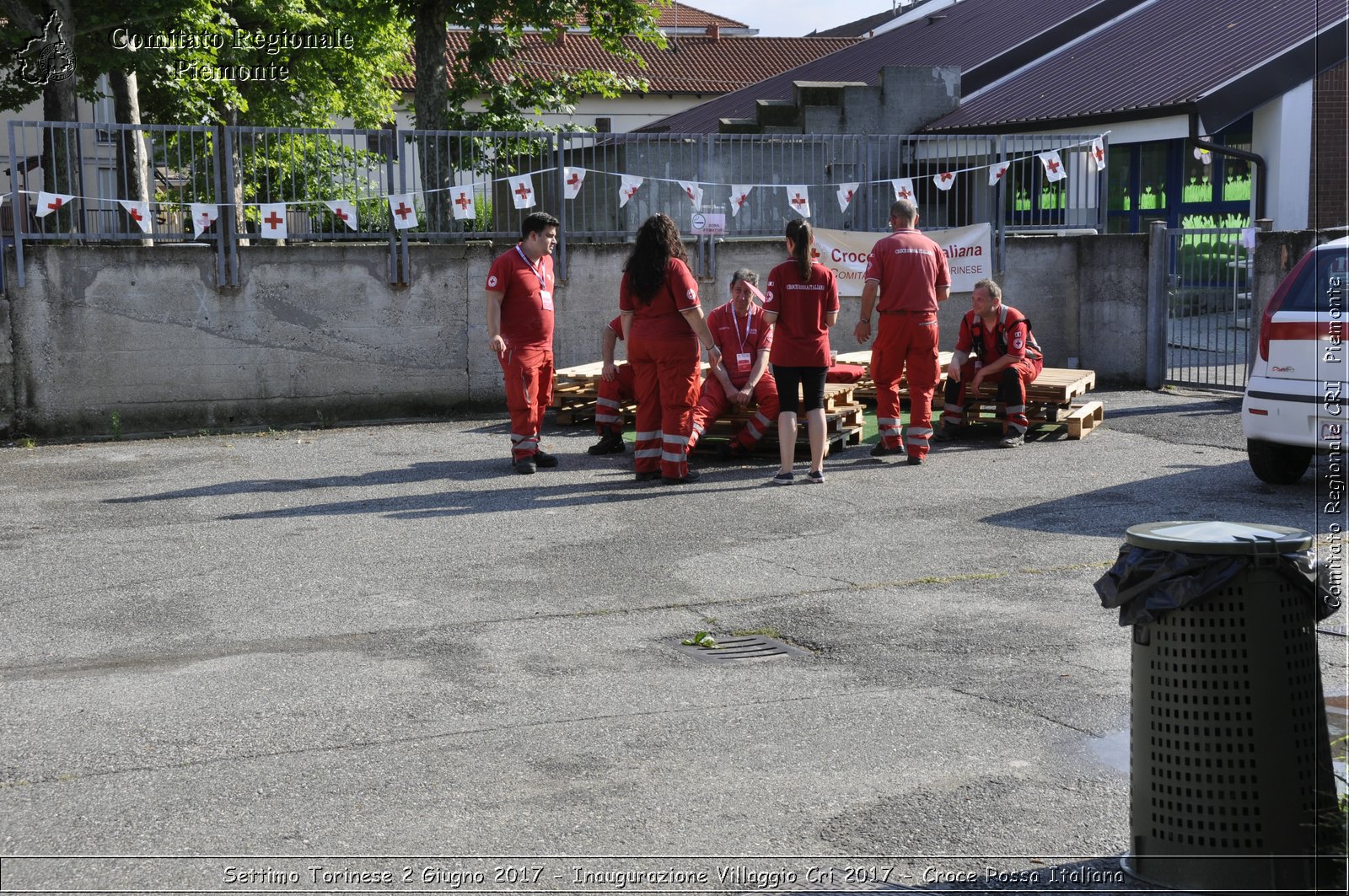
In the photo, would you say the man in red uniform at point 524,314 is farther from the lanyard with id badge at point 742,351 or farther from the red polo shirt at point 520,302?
the lanyard with id badge at point 742,351

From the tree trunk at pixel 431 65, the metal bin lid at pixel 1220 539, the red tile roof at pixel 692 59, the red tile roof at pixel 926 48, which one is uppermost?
the red tile roof at pixel 692 59

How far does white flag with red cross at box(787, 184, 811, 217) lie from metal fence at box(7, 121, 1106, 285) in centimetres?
2

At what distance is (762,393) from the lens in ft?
38.4

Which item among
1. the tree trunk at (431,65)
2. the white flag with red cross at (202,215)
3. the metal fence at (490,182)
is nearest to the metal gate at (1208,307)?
the metal fence at (490,182)

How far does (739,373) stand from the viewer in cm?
1171

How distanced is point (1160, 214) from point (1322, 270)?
15.9 m

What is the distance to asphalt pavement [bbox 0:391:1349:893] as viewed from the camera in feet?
13.9

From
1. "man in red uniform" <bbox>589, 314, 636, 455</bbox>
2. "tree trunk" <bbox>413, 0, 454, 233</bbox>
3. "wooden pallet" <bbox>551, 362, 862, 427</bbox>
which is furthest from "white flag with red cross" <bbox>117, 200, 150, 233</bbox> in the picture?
"tree trunk" <bbox>413, 0, 454, 233</bbox>

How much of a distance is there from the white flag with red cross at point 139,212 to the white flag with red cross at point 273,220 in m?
1.04

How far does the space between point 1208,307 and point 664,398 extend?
8.01m

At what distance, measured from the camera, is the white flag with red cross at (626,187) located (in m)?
15.4

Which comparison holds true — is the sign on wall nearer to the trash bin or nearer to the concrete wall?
the concrete wall

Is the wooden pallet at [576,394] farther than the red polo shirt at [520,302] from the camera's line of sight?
Yes

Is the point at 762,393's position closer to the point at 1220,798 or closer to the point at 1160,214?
the point at 1220,798
